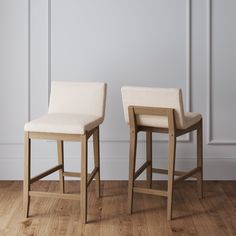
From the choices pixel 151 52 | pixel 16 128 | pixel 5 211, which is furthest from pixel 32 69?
pixel 5 211

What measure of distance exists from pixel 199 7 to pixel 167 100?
112cm

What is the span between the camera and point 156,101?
3166 millimetres

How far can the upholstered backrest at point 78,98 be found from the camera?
3.48 meters

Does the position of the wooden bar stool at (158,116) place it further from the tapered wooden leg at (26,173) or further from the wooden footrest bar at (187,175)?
the tapered wooden leg at (26,173)

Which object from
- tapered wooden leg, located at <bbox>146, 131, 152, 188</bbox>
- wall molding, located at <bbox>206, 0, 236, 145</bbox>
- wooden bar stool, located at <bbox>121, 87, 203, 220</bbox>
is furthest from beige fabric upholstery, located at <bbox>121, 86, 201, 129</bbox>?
wall molding, located at <bbox>206, 0, 236, 145</bbox>

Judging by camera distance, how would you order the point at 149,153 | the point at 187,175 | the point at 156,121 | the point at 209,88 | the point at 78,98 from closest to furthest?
the point at 156,121
the point at 187,175
the point at 78,98
the point at 149,153
the point at 209,88

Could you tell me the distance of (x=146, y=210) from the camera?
132 inches

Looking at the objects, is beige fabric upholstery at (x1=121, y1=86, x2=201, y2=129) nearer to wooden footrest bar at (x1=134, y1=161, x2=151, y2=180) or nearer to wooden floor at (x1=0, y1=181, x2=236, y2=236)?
wooden footrest bar at (x1=134, y1=161, x2=151, y2=180)

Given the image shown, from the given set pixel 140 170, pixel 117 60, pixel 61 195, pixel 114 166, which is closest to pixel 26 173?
pixel 61 195

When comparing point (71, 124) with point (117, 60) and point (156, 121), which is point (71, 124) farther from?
point (117, 60)

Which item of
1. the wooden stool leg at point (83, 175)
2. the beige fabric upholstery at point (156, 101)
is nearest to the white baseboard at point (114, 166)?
the beige fabric upholstery at point (156, 101)

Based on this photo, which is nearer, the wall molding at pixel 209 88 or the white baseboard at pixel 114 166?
the wall molding at pixel 209 88

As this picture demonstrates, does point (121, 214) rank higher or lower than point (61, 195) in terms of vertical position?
lower

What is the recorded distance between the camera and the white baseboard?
4.06m
